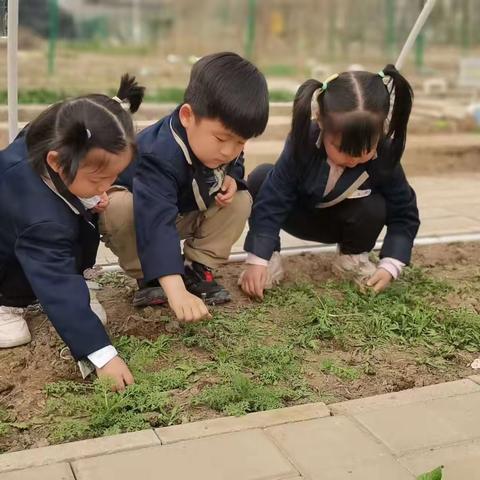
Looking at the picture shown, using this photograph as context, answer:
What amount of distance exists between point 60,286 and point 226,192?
81 cm

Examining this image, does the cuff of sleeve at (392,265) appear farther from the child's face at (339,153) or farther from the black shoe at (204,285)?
the black shoe at (204,285)

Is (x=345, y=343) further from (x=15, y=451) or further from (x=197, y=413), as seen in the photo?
(x=15, y=451)

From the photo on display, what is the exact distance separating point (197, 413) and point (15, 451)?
18.8 inches

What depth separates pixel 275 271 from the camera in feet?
10.5

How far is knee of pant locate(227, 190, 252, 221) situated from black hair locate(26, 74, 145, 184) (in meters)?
0.70

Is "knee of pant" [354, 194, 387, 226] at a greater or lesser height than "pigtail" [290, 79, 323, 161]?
lesser

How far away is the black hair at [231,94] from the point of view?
8.04ft

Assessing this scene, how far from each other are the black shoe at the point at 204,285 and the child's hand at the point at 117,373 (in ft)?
2.31

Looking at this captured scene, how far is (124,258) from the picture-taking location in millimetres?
2863

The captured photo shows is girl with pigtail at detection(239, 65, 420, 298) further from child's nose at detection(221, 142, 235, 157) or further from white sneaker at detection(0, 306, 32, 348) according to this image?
white sneaker at detection(0, 306, 32, 348)

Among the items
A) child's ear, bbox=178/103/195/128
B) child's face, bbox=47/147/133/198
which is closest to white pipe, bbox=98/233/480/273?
child's ear, bbox=178/103/195/128

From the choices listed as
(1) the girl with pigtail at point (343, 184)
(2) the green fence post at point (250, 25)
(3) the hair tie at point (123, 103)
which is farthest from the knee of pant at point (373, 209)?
(2) the green fence post at point (250, 25)

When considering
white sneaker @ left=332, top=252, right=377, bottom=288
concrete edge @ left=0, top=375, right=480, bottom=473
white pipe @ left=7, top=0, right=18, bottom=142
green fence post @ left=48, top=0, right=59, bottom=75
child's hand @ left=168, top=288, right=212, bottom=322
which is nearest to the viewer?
concrete edge @ left=0, top=375, right=480, bottom=473

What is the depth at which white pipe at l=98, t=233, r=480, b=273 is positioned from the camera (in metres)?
3.45
